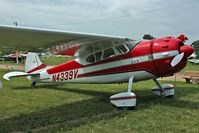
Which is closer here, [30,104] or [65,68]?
[30,104]

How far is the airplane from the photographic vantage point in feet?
16.1

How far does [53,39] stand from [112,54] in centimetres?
223

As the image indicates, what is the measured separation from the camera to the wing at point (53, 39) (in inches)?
167

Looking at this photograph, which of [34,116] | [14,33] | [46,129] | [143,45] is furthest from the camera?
A: [143,45]

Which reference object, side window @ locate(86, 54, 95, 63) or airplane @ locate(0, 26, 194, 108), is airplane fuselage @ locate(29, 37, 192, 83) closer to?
airplane @ locate(0, 26, 194, 108)

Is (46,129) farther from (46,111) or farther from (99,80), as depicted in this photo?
(99,80)

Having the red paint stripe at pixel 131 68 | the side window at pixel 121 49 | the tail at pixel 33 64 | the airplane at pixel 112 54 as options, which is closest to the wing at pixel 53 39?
the airplane at pixel 112 54

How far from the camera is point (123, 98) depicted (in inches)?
211

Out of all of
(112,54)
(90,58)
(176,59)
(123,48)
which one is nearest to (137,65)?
(123,48)

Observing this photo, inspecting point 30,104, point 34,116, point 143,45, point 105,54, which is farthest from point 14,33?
point 143,45

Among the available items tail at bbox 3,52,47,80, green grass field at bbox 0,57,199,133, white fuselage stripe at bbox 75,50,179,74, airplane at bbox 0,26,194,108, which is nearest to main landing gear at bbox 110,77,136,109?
airplane at bbox 0,26,194,108

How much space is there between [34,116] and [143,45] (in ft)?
12.6

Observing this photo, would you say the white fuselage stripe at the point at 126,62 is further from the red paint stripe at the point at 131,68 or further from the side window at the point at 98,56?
the side window at the point at 98,56

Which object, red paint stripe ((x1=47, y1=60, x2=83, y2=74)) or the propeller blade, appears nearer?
the propeller blade
